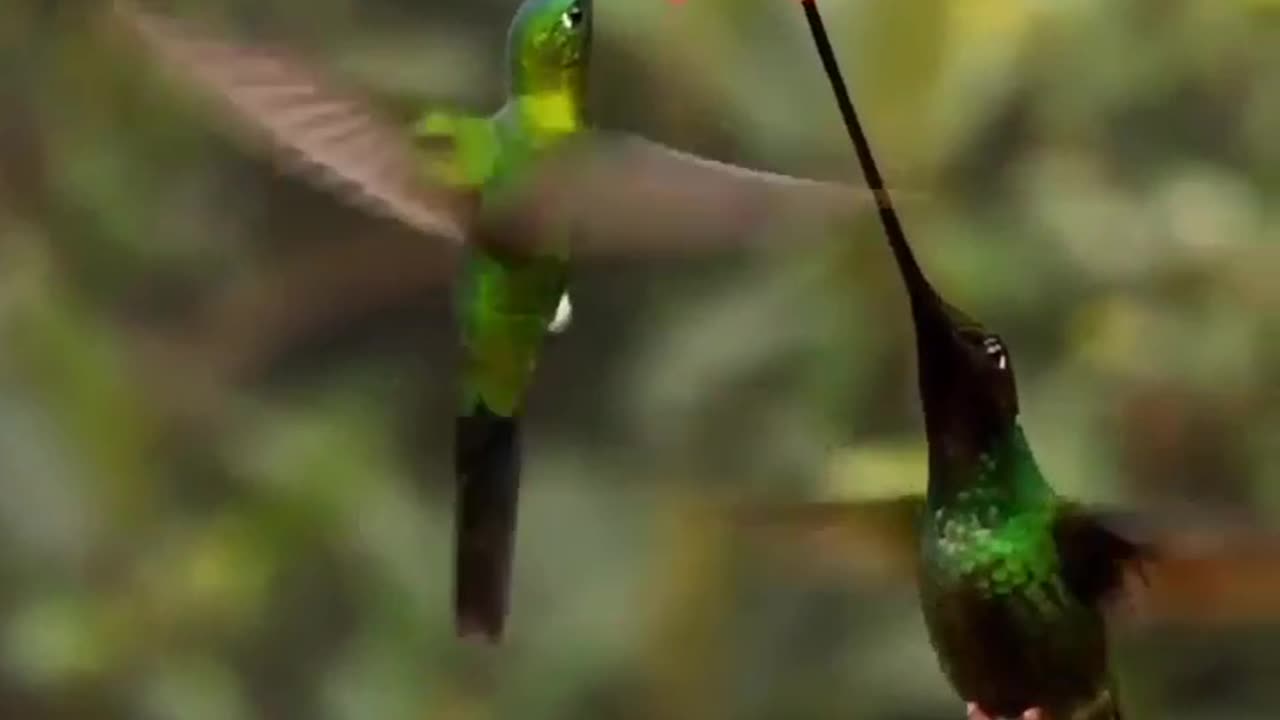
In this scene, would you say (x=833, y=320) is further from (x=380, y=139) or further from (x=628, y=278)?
(x=380, y=139)

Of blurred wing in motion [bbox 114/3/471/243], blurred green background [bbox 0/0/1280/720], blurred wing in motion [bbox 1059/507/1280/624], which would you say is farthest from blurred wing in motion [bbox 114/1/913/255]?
blurred green background [bbox 0/0/1280/720]

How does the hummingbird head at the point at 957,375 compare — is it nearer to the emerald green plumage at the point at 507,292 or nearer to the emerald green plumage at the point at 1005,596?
the emerald green plumage at the point at 1005,596

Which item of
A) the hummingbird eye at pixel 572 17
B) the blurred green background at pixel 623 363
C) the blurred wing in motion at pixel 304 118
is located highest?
the hummingbird eye at pixel 572 17

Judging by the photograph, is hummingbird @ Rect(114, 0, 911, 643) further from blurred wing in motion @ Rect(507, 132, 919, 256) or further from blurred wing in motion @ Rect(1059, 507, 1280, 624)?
blurred wing in motion @ Rect(1059, 507, 1280, 624)

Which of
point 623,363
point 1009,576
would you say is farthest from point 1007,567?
point 623,363

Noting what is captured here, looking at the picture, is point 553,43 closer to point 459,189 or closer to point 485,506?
point 459,189

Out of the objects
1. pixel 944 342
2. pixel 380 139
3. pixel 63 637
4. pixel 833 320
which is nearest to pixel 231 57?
pixel 380 139

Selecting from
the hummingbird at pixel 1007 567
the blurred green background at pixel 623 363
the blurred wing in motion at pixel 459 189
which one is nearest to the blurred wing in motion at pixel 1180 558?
the hummingbird at pixel 1007 567

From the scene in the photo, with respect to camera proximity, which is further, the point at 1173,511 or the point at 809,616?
the point at 809,616
